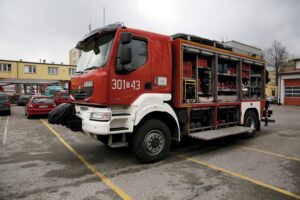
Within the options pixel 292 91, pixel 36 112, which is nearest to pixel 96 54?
pixel 36 112

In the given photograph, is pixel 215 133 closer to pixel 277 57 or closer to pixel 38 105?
pixel 38 105

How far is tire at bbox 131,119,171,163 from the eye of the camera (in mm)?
4977

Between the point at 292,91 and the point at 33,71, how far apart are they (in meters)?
43.4

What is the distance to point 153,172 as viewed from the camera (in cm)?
465

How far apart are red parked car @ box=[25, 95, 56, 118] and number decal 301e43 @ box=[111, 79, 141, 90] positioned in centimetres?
1152

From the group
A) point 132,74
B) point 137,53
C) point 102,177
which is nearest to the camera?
point 102,177

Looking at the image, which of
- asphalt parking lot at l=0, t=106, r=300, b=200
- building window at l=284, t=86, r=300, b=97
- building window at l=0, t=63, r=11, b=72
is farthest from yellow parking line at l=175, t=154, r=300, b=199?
building window at l=0, t=63, r=11, b=72

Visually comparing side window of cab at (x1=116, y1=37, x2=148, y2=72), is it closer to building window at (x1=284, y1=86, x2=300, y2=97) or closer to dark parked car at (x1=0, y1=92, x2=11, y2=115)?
dark parked car at (x1=0, y1=92, x2=11, y2=115)

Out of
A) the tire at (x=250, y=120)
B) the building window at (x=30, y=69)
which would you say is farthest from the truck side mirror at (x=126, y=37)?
the building window at (x=30, y=69)

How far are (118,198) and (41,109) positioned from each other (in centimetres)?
1269

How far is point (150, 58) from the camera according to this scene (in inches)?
Result: 206

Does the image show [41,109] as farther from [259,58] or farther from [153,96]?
[259,58]

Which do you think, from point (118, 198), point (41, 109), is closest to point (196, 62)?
point (118, 198)

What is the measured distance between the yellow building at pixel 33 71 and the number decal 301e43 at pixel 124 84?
35.4 metres
